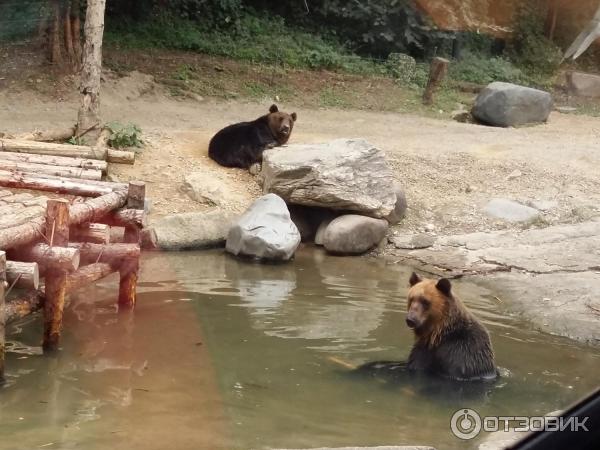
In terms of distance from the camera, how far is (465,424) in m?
5.54

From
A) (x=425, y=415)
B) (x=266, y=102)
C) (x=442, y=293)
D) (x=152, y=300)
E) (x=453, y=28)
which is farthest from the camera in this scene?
(x=453, y=28)

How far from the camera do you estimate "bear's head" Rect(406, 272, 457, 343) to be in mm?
6146

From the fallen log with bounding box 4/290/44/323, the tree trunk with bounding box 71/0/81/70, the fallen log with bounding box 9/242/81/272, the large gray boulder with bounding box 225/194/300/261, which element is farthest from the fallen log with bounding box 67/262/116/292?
the tree trunk with bounding box 71/0/81/70

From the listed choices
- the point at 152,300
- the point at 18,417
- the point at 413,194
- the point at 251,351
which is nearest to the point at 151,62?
the point at 413,194

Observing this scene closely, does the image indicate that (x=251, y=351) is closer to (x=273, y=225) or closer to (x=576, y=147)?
(x=273, y=225)

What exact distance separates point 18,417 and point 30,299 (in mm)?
1295

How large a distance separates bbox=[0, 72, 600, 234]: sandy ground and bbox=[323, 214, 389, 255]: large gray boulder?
0.71 m

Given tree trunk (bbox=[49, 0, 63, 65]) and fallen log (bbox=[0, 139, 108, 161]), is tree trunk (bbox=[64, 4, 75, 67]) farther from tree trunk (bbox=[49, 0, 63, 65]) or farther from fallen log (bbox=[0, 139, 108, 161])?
fallen log (bbox=[0, 139, 108, 161])

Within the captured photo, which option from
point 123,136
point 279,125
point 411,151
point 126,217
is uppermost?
point 279,125

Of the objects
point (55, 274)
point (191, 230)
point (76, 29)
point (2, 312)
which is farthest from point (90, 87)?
point (2, 312)

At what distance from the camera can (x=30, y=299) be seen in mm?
6375

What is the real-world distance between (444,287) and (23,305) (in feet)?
9.70
